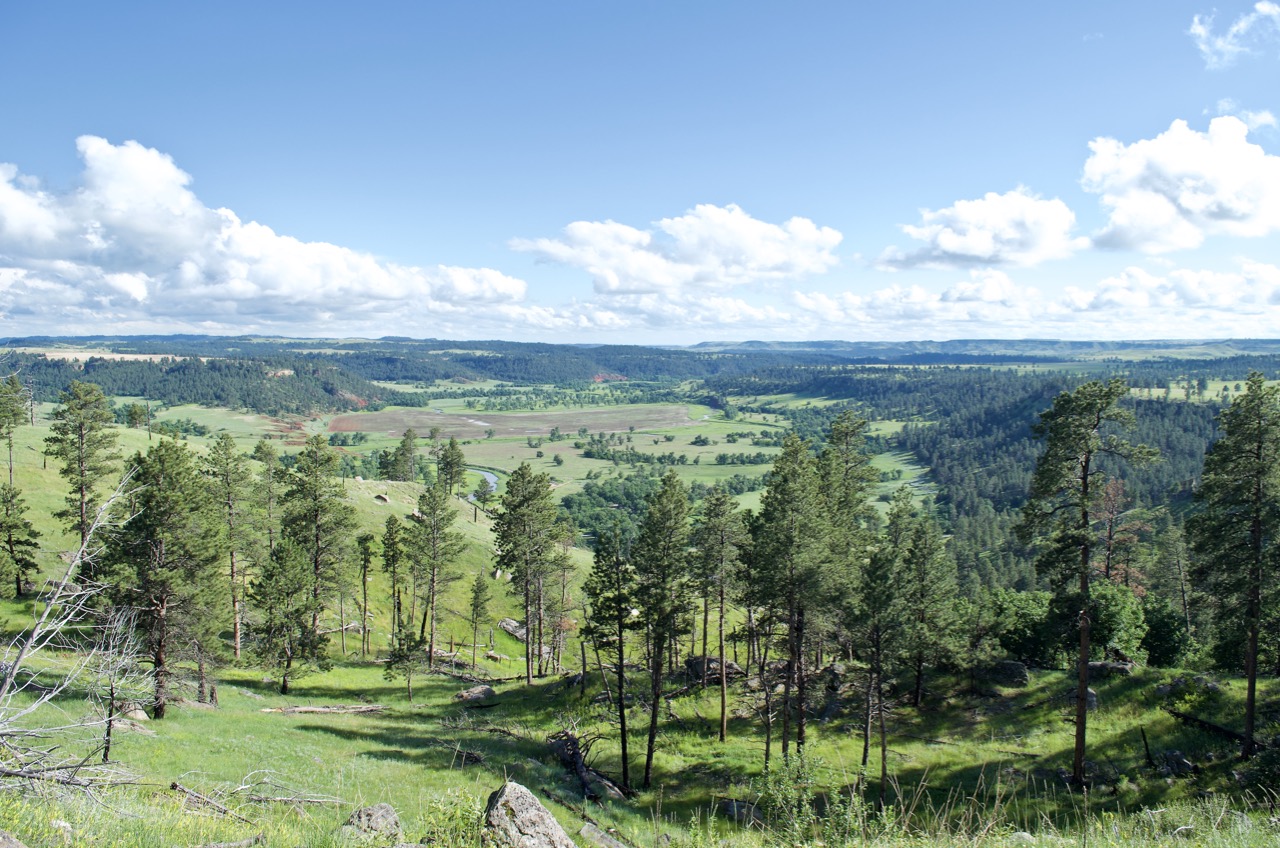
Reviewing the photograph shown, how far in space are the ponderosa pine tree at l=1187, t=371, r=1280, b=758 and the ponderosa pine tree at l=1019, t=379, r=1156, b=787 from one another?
18.3 feet

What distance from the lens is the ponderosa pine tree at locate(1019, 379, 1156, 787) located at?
23406 millimetres

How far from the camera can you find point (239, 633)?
46.4 m

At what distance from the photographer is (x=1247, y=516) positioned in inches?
1021

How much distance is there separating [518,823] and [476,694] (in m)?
39.7

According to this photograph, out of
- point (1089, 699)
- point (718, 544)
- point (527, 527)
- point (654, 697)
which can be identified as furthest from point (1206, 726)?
point (527, 527)

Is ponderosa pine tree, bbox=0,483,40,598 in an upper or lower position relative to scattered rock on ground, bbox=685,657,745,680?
upper

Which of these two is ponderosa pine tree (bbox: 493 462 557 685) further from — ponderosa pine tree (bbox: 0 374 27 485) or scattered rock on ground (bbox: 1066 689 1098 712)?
ponderosa pine tree (bbox: 0 374 27 485)

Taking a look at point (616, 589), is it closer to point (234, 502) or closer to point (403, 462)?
point (234, 502)

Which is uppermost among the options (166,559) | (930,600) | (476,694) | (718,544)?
(166,559)

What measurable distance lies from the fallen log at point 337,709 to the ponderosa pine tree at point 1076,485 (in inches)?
1519

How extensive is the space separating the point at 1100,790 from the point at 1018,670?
11720mm

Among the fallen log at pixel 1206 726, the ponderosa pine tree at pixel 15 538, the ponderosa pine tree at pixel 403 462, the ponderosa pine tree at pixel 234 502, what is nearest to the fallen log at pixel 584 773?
the ponderosa pine tree at pixel 234 502

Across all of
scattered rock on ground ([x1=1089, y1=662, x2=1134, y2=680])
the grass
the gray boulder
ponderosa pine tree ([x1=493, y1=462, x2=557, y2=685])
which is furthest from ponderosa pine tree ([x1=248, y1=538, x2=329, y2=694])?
scattered rock on ground ([x1=1089, y1=662, x2=1134, y2=680])

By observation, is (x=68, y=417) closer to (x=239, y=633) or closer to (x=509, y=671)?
(x=239, y=633)
